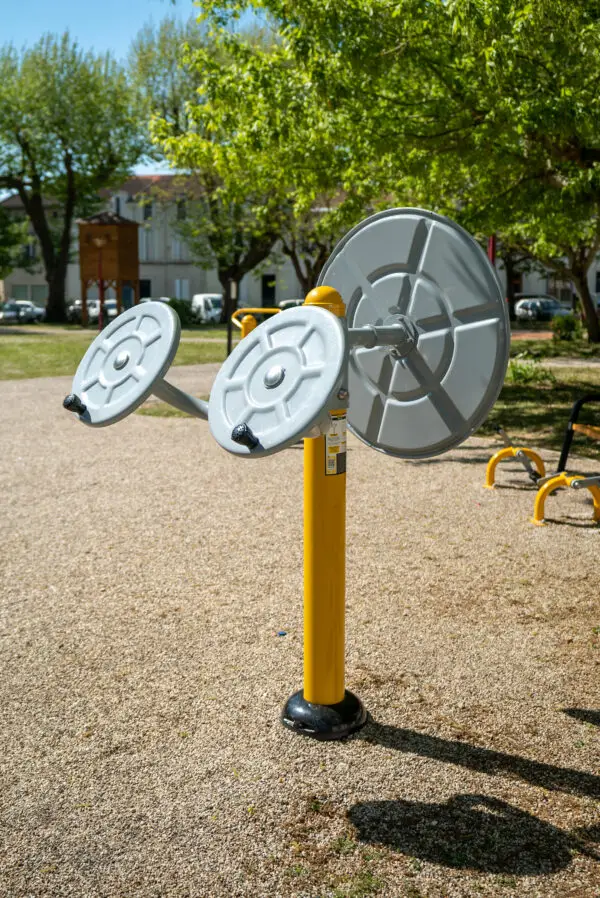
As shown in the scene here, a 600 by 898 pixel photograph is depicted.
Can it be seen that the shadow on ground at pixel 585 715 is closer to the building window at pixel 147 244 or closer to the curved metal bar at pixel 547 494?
the curved metal bar at pixel 547 494

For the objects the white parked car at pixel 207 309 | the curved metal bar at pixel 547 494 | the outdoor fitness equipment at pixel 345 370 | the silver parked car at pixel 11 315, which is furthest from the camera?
the silver parked car at pixel 11 315

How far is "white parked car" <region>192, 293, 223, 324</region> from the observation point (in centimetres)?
4469

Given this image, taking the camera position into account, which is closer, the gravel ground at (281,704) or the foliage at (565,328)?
the gravel ground at (281,704)

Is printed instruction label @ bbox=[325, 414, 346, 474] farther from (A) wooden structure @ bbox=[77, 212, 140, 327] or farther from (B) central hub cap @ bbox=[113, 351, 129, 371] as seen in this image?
(A) wooden structure @ bbox=[77, 212, 140, 327]

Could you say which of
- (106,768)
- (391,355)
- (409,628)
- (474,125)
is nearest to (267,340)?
(391,355)

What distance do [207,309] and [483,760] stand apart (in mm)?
43682

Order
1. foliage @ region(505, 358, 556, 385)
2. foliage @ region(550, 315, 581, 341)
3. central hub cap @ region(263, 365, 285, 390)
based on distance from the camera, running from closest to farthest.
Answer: central hub cap @ region(263, 365, 285, 390) → foliage @ region(505, 358, 556, 385) → foliage @ region(550, 315, 581, 341)

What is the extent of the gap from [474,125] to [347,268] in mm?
6833

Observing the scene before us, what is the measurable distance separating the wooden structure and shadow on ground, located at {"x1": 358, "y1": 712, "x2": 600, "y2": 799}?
32.8m

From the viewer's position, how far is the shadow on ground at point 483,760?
3.18 m

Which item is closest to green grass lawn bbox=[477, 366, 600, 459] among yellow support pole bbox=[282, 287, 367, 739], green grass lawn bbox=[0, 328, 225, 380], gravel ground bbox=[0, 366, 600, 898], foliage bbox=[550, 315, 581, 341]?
gravel ground bbox=[0, 366, 600, 898]

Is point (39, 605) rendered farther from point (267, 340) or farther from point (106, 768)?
point (267, 340)

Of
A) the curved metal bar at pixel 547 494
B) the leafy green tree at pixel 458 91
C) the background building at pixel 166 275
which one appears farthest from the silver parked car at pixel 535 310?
the curved metal bar at pixel 547 494

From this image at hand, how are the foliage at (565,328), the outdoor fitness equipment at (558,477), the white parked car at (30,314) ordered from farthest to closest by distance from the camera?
the white parked car at (30,314) < the foliage at (565,328) < the outdoor fitness equipment at (558,477)
